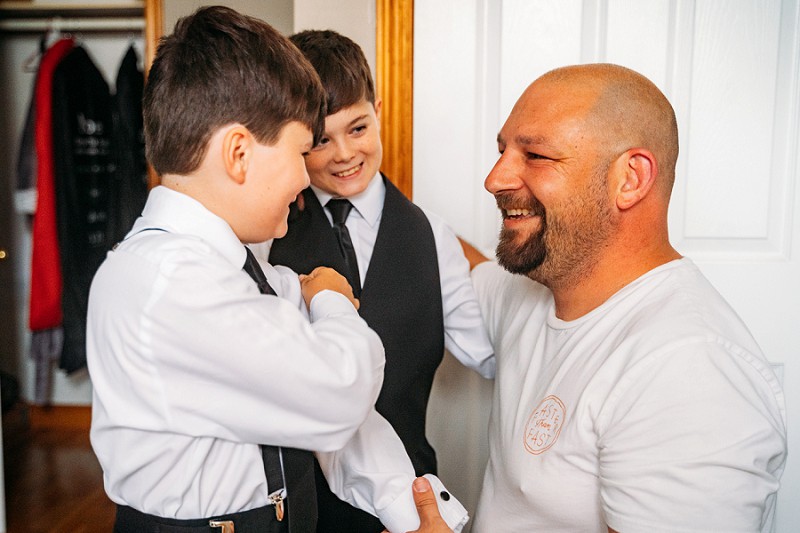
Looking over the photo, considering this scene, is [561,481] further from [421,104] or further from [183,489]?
[421,104]

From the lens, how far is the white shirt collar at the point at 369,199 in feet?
4.81

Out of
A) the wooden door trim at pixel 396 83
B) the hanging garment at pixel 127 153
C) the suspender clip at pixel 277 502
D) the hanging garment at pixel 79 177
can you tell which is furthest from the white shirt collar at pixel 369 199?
the hanging garment at pixel 79 177

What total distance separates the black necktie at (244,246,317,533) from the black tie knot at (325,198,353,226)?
0.39 meters

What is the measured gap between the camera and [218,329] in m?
0.88

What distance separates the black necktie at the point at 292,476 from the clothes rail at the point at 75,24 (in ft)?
9.31

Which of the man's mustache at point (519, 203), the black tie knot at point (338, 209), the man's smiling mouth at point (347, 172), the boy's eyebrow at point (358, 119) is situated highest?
the boy's eyebrow at point (358, 119)

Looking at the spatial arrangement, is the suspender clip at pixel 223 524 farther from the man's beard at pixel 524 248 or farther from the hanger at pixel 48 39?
the hanger at pixel 48 39

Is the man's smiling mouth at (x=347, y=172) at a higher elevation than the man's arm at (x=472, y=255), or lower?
higher

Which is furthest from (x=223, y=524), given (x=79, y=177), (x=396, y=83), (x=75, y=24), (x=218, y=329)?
(x=75, y=24)

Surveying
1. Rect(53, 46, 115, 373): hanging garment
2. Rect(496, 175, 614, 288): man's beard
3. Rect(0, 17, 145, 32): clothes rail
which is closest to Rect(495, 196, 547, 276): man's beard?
Rect(496, 175, 614, 288): man's beard

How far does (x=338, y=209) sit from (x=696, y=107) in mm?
898

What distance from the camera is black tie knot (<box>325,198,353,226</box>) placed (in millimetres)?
1450

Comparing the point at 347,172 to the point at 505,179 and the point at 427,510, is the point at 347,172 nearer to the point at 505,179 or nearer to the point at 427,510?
the point at 505,179

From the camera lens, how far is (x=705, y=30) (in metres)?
1.64
